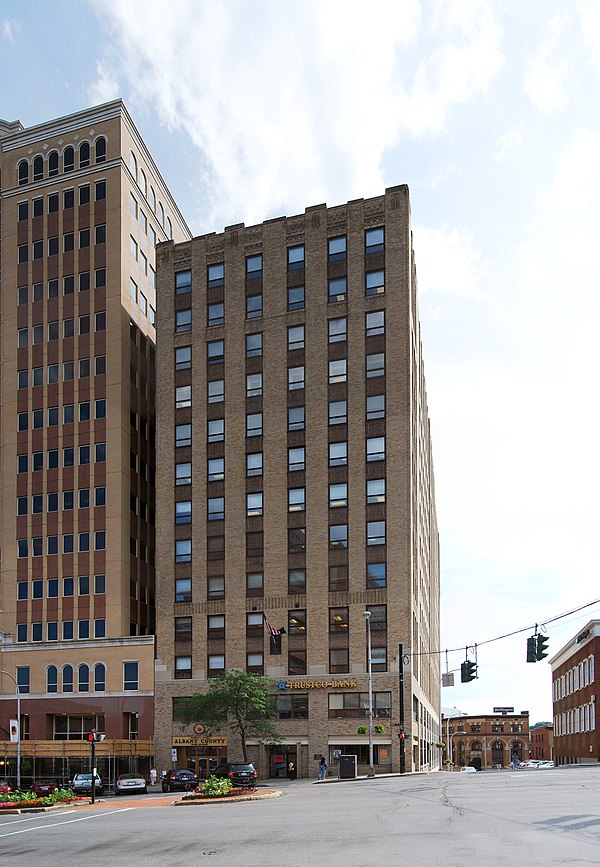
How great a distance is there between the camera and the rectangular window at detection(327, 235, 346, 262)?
77.8 m

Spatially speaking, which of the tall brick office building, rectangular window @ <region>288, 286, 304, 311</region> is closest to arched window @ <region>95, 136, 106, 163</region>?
the tall brick office building

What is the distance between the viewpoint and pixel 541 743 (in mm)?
185750

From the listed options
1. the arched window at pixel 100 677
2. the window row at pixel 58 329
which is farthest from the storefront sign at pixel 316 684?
the window row at pixel 58 329

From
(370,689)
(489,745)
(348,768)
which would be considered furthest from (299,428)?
(489,745)

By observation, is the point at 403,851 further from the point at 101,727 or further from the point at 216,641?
the point at 101,727

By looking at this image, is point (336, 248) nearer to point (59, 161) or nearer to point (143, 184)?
point (143, 184)

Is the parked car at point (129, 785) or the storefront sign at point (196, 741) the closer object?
the parked car at point (129, 785)

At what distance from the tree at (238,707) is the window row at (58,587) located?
1495cm

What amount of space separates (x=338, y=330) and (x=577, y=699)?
52.6 metres

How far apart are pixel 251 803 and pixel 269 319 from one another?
4691 centimetres

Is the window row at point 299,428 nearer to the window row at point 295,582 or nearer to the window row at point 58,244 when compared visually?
the window row at point 295,582

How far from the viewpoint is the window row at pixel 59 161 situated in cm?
8688

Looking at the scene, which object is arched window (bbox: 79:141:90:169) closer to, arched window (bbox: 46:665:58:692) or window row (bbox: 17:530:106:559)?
window row (bbox: 17:530:106:559)

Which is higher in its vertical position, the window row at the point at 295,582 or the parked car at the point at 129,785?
the window row at the point at 295,582
